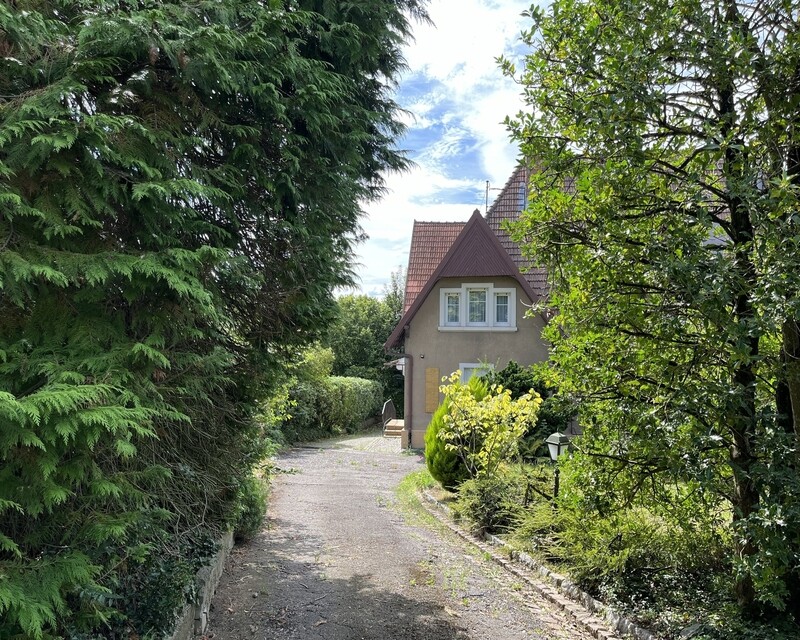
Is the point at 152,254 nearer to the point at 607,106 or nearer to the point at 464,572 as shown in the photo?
the point at 607,106

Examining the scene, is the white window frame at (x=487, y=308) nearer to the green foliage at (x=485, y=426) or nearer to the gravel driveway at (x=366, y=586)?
the green foliage at (x=485, y=426)

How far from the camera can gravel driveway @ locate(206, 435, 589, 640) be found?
551cm

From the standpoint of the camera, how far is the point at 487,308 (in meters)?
18.9

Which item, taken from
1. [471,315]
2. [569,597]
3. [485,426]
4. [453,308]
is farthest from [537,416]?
[569,597]

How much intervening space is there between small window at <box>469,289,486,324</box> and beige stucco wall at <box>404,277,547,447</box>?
1.26ft

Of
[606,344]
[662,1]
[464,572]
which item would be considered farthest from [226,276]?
[464,572]

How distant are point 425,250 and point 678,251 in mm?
18540

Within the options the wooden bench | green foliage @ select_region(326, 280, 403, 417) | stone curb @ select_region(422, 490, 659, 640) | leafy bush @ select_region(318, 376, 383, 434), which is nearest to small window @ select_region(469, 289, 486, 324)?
→ the wooden bench

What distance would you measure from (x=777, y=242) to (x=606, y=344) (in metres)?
1.66

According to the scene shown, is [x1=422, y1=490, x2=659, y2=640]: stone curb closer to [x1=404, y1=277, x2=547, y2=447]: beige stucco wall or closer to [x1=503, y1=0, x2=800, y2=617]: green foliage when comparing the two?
[x1=503, y1=0, x2=800, y2=617]: green foliage

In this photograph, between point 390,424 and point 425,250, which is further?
point 390,424

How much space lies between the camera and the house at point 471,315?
60.6ft

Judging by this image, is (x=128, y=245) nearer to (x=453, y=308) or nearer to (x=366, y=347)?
(x=453, y=308)

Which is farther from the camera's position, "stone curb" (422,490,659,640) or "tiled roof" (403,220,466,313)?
"tiled roof" (403,220,466,313)
